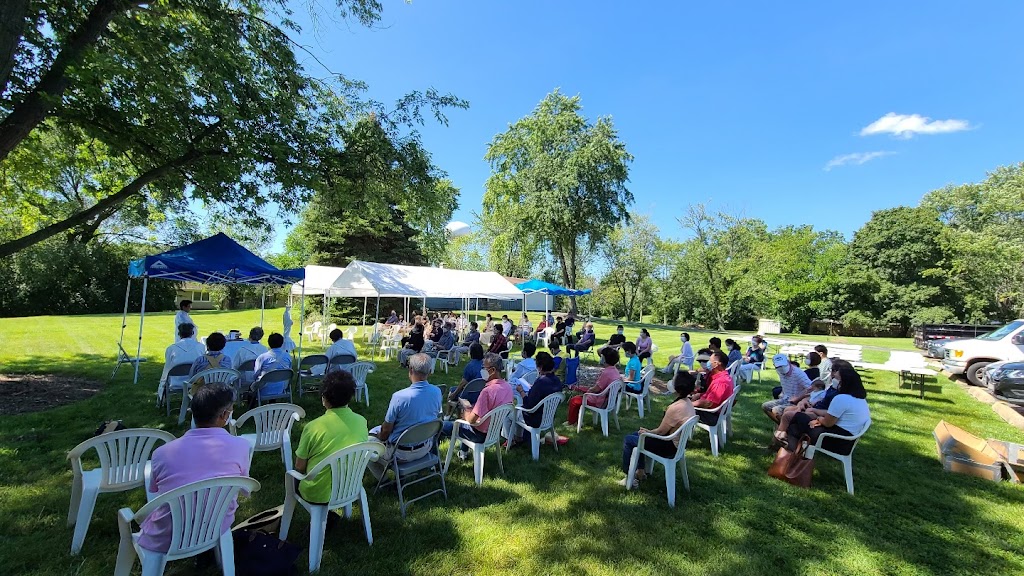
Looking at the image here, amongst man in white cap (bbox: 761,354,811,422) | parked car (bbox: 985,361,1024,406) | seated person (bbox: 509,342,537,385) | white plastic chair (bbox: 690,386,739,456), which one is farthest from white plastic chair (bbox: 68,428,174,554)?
parked car (bbox: 985,361,1024,406)

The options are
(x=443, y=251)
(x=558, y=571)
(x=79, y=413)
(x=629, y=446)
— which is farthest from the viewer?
(x=443, y=251)

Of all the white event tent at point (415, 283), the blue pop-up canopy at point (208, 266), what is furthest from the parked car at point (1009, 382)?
the blue pop-up canopy at point (208, 266)

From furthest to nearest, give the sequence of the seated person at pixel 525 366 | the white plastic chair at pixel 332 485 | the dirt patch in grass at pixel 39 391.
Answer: the seated person at pixel 525 366
the dirt patch in grass at pixel 39 391
the white plastic chair at pixel 332 485

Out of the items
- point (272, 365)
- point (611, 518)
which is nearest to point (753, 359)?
point (611, 518)

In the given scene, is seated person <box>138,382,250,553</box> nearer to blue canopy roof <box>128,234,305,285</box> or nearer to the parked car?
blue canopy roof <box>128,234,305,285</box>

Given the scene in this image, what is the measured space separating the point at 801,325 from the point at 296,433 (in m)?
35.5

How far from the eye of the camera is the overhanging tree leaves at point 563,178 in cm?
2702

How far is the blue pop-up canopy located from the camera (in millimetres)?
7181

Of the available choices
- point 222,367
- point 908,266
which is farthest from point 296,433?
point 908,266

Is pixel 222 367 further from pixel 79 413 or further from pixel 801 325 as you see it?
pixel 801 325

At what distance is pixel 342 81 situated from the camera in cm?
795

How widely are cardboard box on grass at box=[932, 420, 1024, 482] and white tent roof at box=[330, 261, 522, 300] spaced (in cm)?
1117

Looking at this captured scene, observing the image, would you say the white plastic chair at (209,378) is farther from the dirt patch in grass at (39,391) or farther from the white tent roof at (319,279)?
the white tent roof at (319,279)

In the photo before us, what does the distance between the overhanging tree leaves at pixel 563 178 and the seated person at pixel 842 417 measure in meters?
22.9
